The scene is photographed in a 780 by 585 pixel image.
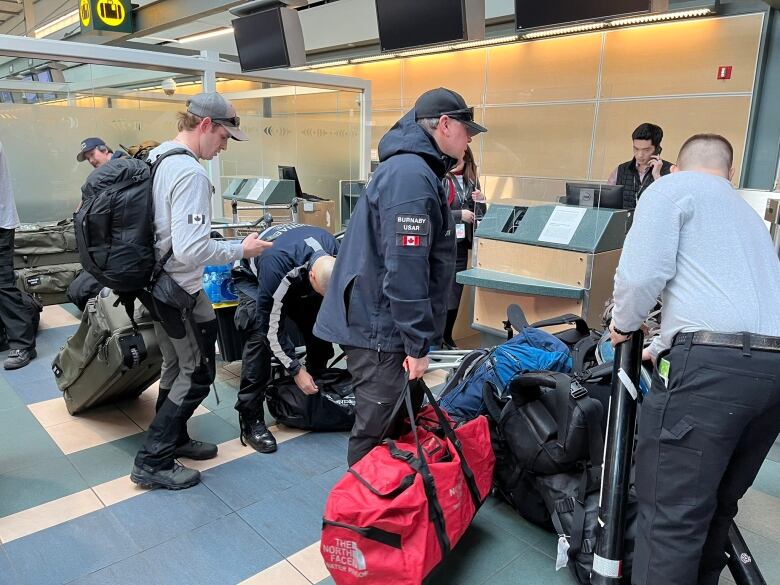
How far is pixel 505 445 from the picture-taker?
2199 millimetres

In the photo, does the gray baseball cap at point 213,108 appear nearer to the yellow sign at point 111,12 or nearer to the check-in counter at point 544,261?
the check-in counter at point 544,261

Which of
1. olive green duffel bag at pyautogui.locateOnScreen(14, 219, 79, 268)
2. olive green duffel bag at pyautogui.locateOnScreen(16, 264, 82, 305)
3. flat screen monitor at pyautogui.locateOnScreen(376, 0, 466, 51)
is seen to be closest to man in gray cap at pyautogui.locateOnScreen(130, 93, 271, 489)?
flat screen monitor at pyautogui.locateOnScreen(376, 0, 466, 51)

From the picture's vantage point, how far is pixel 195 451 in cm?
257

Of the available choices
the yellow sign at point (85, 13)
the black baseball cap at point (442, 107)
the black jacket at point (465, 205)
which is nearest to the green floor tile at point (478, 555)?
the black baseball cap at point (442, 107)

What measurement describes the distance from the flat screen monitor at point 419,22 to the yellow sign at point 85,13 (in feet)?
12.7

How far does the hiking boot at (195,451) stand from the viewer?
257cm

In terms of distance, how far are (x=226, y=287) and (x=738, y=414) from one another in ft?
8.57

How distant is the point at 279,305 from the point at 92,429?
126 centimetres

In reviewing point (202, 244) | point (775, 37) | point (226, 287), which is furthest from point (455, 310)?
point (775, 37)

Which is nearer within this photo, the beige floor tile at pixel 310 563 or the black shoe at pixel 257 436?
the beige floor tile at pixel 310 563

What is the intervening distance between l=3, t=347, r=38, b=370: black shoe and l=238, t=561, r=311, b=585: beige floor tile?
257 cm

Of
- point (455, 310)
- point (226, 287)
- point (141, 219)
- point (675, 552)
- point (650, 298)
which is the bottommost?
point (455, 310)

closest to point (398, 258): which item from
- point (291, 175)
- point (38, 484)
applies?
point (38, 484)

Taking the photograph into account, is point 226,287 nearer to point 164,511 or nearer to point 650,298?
point 164,511
